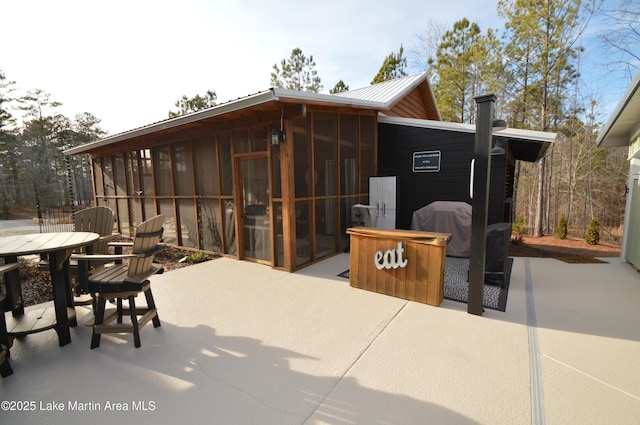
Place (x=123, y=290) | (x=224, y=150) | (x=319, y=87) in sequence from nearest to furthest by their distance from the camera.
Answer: (x=123, y=290) < (x=224, y=150) < (x=319, y=87)

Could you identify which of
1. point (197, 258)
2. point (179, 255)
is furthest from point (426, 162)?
point (179, 255)

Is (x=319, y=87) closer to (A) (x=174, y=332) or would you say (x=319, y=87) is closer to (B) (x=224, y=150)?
(B) (x=224, y=150)

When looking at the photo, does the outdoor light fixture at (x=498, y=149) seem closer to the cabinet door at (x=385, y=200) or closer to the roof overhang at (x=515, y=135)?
the roof overhang at (x=515, y=135)

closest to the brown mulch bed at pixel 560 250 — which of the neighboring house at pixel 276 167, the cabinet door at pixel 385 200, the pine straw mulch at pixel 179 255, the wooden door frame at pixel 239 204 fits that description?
the pine straw mulch at pixel 179 255

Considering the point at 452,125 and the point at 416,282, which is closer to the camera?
the point at 416,282

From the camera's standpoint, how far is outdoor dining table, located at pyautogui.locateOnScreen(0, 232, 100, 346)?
2.37m

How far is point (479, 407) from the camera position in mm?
1767

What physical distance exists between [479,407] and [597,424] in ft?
2.14

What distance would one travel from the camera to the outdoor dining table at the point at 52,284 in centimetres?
237

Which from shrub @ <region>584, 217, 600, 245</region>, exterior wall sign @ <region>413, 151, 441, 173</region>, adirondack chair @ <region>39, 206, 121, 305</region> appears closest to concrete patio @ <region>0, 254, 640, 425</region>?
adirondack chair @ <region>39, 206, 121, 305</region>

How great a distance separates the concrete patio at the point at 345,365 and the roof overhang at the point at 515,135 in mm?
2539

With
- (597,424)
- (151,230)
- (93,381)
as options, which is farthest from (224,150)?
(597,424)

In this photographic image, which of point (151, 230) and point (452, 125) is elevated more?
point (452, 125)

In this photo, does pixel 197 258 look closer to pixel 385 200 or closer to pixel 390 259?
pixel 390 259
